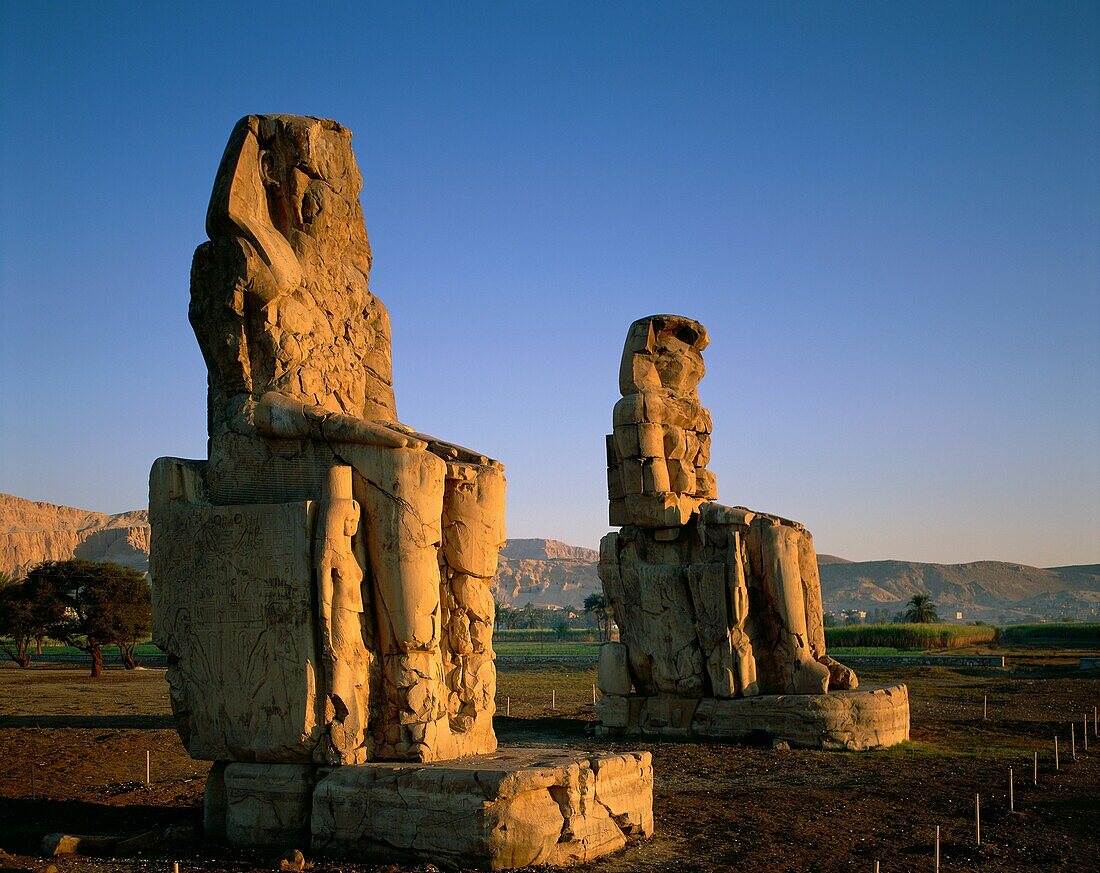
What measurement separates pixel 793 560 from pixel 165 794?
674 centimetres

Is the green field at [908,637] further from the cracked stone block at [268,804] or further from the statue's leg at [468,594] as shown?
the cracked stone block at [268,804]

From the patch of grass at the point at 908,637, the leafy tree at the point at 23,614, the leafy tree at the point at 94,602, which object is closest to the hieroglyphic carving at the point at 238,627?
the leafy tree at the point at 94,602

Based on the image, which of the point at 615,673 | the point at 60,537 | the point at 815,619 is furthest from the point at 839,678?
the point at 60,537

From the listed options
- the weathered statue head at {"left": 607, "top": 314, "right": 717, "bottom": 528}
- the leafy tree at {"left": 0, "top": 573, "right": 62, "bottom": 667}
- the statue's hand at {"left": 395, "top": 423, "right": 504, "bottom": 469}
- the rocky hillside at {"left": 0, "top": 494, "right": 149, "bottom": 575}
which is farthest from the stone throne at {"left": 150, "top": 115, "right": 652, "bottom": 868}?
the rocky hillside at {"left": 0, "top": 494, "right": 149, "bottom": 575}

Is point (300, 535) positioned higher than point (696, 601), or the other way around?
point (300, 535)

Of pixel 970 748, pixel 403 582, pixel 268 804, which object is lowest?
pixel 970 748

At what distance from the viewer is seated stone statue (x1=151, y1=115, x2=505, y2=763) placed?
6660 mm

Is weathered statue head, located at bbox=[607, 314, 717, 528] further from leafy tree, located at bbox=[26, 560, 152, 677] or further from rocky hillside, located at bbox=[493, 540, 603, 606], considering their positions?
rocky hillside, located at bbox=[493, 540, 603, 606]

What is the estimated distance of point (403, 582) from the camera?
→ 22.1 ft

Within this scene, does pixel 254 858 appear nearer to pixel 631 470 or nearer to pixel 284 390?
pixel 284 390

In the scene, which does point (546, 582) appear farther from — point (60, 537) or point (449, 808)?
point (449, 808)

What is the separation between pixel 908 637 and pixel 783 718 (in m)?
30.6

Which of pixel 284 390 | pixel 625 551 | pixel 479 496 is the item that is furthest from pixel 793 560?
pixel 284 390

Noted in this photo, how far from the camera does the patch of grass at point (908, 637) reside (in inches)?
1544
